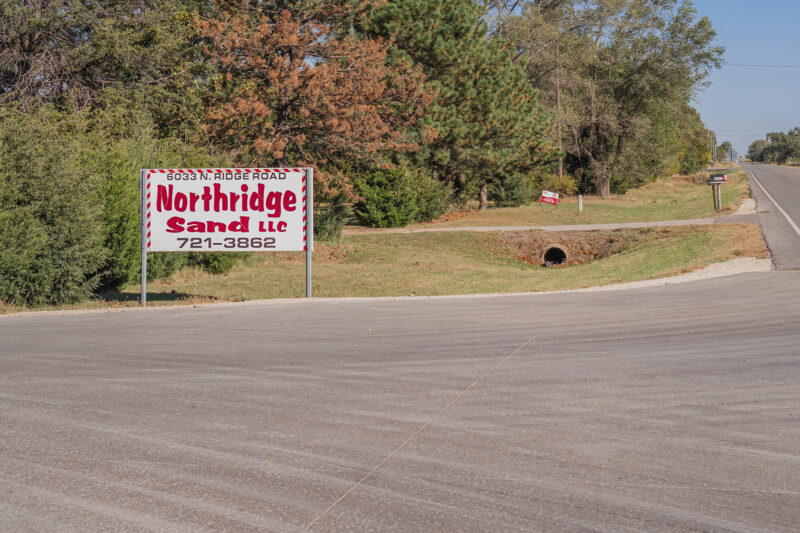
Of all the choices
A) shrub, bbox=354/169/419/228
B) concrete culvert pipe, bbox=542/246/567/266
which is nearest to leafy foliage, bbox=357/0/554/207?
shrub, bbox=354/169/419/228

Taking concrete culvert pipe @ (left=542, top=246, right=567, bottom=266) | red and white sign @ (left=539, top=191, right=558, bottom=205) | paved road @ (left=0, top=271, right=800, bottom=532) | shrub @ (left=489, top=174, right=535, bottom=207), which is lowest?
paved road @ (left=0, top=271, right=800, bottom=532)

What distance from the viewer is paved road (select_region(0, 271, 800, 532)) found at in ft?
15.2

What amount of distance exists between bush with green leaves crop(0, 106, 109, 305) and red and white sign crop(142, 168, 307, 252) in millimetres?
1600

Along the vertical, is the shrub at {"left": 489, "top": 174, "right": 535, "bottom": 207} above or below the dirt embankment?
above

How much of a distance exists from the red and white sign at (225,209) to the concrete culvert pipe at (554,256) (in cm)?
1839

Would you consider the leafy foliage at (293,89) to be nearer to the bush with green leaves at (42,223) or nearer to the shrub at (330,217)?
the shrub at (330,217)

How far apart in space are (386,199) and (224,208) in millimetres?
22617

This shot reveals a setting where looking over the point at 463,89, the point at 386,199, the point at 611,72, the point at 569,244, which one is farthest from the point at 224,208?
the point at 611,72

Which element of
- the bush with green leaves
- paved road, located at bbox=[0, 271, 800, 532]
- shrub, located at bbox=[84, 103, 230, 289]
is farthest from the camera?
shrub, located at bbox=[84, 103, 230, 289]

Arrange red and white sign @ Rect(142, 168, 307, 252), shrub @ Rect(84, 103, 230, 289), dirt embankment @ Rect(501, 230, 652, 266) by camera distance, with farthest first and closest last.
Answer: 1. dirt embankment @ Rect(501, 230, 652, 266)
2. shrub @ Rect(84, 103, 230, 289)
3. red and white sign @ Rect(142, 168, 307, 252)

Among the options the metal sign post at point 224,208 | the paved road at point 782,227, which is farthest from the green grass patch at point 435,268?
the metal sign post at point 224,208

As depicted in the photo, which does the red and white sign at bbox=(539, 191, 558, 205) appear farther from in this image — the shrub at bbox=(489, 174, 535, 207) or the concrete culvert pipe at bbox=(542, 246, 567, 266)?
the shrub at bbox=(489, 174, 535, 207)

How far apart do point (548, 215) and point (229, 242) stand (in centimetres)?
2826

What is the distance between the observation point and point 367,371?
8.51 metres
